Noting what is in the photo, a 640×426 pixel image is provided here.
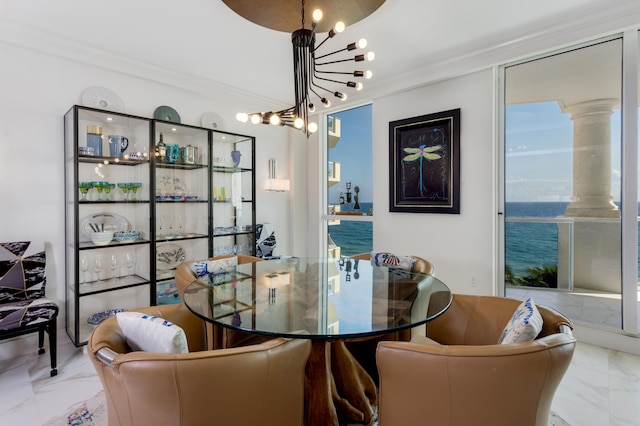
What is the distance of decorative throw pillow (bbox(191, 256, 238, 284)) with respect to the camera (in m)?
2.25

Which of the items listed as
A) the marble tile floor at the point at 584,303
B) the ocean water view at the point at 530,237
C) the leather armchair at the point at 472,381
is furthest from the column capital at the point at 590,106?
the leather armchair at the point at 472,381

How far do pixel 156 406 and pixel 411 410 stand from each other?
856 millimetres

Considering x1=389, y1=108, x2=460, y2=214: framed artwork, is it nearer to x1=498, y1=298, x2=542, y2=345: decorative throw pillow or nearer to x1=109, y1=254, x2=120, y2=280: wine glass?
x1=498, y1=298, x2=542, y2=345: decorative throw pillow

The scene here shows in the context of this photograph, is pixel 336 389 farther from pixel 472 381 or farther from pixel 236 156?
pixel 236 156

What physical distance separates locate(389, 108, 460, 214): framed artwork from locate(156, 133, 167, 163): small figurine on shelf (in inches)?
99.6

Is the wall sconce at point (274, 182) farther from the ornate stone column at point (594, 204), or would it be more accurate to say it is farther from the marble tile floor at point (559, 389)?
the ornate stone column at point (594, 204)

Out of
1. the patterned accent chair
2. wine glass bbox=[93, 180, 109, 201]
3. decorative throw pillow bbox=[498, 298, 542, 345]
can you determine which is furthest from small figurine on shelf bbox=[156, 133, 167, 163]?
decorative throw pillow bbox=[498, 298, 542, 345]

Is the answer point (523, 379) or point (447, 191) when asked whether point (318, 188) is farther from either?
point (523, 379)

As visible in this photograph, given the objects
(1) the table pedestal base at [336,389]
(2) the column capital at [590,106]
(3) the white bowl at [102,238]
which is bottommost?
(1) the table pedestal base at [336,389]

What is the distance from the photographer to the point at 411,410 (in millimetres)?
1135

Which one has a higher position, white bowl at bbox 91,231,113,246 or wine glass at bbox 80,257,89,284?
white bowl at bbox 91,231,113,246

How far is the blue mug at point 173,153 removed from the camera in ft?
11.2

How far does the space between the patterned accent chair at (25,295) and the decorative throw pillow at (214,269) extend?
3.45 ft

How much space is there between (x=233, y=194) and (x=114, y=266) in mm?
1498
